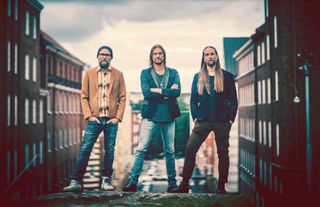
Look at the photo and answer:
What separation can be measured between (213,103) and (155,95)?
3.35 feet

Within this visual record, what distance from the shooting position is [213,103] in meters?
9.80

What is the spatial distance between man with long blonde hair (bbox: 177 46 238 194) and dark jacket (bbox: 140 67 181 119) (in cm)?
37

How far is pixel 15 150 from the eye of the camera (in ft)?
109

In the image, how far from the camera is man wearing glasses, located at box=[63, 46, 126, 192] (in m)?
10.0

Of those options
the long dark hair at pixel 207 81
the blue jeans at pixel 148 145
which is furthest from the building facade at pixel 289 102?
the long dark hair at pixel 207 81

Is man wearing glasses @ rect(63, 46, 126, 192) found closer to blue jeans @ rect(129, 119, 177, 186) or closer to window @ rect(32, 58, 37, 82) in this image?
blue jeans @ rect(129, 119, 177, 186)

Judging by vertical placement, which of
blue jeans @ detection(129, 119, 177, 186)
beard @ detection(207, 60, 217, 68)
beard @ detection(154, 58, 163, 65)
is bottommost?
blue jeans @ detection(129, 119, 177, 186)

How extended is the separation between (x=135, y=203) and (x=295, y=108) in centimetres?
2339

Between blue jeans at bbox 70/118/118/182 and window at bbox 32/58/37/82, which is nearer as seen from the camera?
blue jeans at bbox 70/118/118/182

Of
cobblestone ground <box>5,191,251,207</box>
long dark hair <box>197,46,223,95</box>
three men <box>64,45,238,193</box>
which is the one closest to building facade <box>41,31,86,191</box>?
cobblestone ground <box>5,191,251,207</box>

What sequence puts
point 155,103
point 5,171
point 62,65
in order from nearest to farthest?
1. point 155,103
2. point 5,171
3. point 62,65

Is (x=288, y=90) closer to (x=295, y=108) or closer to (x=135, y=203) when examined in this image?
(x=295, y=108)

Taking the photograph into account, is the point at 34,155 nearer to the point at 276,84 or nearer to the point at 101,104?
the point at 276,84

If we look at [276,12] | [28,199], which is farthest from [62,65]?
[28,199]
